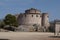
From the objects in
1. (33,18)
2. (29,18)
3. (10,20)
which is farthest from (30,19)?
(10,20)

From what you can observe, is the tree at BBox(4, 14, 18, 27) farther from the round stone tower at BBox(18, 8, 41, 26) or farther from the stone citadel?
the round stone tower at BBox(18, 8, 41, 26)

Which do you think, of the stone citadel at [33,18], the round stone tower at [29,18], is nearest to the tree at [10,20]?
the stone citadel at [33,18]

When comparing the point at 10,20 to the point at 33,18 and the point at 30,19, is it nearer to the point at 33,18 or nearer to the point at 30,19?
the point at 30,19

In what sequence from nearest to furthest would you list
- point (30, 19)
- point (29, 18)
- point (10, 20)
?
1. point (10, 20)
2. point (30, 19)
3. point (29, 18)

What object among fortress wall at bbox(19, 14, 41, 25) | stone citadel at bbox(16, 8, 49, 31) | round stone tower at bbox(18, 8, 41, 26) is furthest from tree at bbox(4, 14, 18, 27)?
fortress wall at bbox(19, 14, 41, 25)

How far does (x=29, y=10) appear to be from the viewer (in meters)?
97.1

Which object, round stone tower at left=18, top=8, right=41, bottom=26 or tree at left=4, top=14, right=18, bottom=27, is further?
round stone tower at left=18, top=8, right=41, bottom=26

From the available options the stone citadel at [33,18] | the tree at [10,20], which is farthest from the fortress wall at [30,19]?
the tree at [10,20]

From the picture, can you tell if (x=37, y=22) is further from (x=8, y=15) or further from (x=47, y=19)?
(x=8, y=15)

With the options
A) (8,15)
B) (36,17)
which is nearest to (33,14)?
(36,17)

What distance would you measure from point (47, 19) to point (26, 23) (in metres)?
12.3

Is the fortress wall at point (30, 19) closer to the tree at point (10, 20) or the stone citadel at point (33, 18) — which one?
the stone citadel at point (33, 18)

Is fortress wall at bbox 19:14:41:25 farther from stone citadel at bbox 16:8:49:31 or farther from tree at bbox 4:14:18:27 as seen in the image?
tree at bbox 4:14:18:27

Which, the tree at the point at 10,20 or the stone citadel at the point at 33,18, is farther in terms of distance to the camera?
the stone citadel at the point at 33,18
